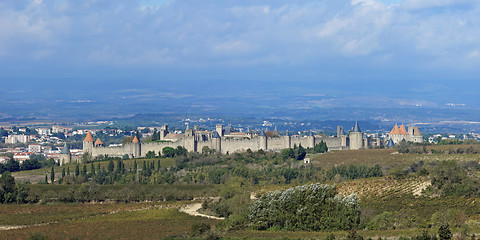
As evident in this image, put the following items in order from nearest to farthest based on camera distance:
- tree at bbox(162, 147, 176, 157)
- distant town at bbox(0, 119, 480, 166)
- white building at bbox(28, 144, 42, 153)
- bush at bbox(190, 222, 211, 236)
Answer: bush at bbox(190, 222, 211, 236)
tree at bbox(162, 147, 176, 157)
distant town at bbox(0, 119, 480, 166)
white building at bbox(28, 144, 42, 153)

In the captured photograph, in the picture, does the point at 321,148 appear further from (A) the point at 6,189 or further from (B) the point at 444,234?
(B) the point at 444,234

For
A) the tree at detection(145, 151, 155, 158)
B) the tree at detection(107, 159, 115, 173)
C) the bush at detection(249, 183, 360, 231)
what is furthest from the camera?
the tree at detection(145, 151, 155, 158)

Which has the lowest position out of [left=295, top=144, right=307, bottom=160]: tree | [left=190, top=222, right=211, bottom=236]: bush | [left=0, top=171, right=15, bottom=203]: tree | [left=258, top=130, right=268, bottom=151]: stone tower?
[left=190, top=222, right=211, bottom=236]: bush

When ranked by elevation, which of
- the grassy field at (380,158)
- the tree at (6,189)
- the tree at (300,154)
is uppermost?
the tree at (300,154)

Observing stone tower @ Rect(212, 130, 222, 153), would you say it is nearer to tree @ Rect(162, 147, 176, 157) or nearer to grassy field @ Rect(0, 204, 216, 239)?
tree @ Rect(162, 147, 176, 157)

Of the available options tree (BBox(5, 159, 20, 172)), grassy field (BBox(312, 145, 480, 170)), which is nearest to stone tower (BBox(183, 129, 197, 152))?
grassy field (BBox(312, 145, 480, 170))

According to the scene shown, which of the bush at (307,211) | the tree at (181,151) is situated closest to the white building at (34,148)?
the tree at (181,151)

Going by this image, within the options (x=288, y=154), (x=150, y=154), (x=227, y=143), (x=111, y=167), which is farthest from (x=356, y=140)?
(x=111, y=167)

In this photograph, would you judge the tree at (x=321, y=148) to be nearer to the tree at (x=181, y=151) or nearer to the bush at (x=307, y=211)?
the tree at (x=181, y=151)

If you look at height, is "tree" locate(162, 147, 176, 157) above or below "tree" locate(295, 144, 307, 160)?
above

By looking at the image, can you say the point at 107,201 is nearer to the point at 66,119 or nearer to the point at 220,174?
the point at 220,174

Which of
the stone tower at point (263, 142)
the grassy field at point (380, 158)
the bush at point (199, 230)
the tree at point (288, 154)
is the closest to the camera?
the bush at point (199, 230)

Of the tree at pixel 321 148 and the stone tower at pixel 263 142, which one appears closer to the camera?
the tree at pixel 321 148

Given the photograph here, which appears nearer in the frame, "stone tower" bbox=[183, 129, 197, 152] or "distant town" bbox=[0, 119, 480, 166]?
"stone tower" bbox=[183, 129, 197, 152]
